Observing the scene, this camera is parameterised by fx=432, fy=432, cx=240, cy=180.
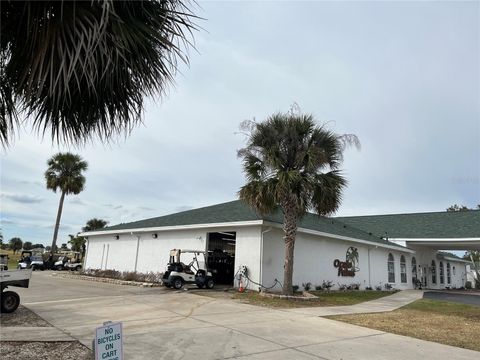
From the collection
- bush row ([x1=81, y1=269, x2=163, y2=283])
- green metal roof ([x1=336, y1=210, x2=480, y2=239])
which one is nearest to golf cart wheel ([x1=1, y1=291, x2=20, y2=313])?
bush row ([x1=81, y1=269, x2=163, y2=283])

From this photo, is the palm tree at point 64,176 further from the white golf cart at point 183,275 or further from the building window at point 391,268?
the building window at point 391,268

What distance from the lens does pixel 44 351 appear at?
23.5 ft

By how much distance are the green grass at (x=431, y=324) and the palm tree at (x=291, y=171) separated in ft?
15.8

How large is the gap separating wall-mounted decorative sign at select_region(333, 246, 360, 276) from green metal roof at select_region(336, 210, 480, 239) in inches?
382

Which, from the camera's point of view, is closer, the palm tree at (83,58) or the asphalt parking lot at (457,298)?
the palm tree at (83,58)

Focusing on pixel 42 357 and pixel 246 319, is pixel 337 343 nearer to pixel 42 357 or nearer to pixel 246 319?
pixel 246 319

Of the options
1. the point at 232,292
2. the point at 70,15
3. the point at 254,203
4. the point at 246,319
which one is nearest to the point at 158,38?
the point at 70,15

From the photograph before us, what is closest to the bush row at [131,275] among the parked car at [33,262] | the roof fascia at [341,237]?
the roof fascia at [341,237]

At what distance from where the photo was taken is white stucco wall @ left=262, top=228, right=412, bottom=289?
65.3 ft

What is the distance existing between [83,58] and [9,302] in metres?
9.93

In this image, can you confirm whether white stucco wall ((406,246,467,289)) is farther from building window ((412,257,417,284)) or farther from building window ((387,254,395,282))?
building window ((387,254,395,282))

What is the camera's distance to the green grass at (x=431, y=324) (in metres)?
9.95

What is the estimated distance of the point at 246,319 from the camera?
11242mm

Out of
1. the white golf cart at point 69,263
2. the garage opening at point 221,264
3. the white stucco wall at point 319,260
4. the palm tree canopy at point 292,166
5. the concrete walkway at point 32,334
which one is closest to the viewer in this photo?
the concrete walkway at point 32,334
